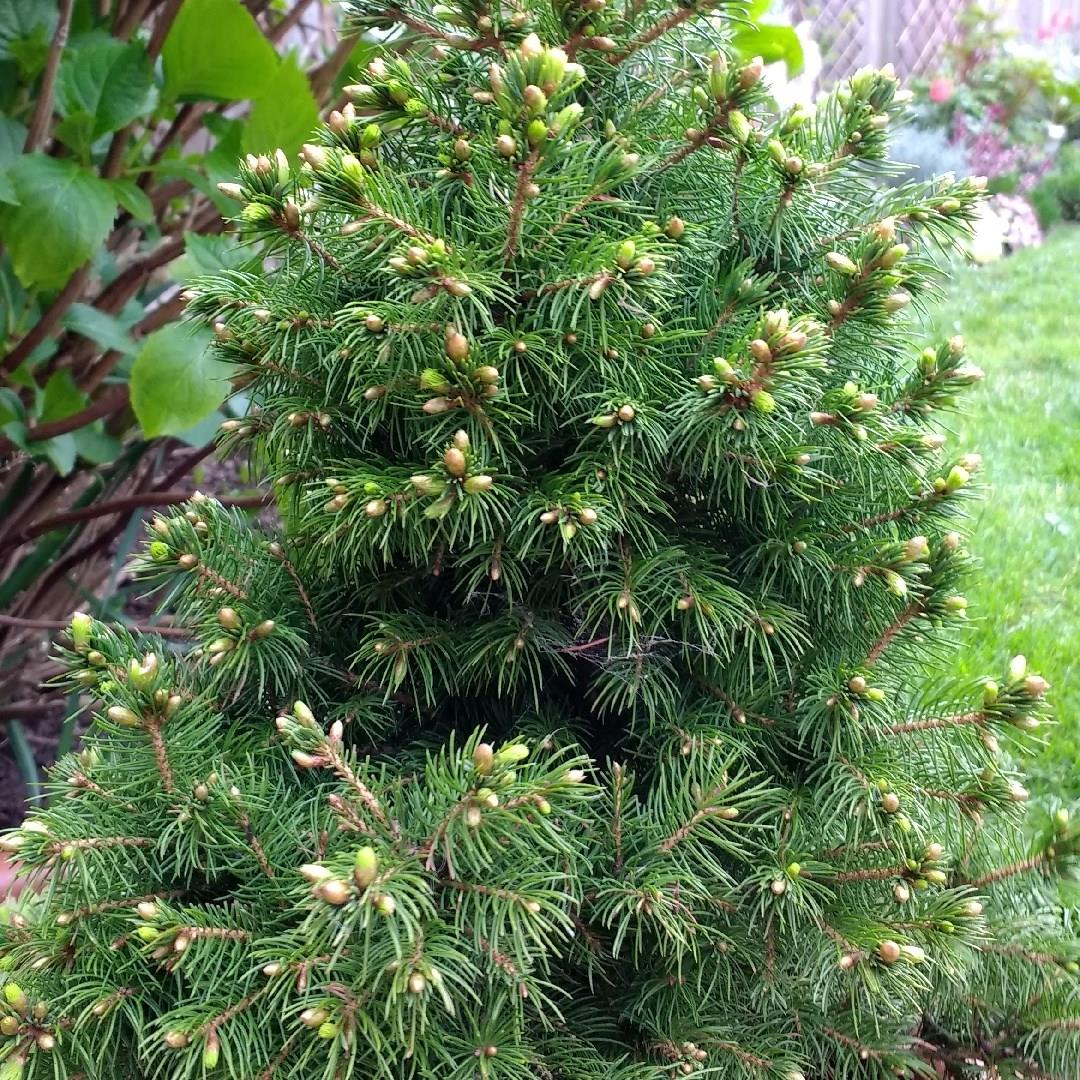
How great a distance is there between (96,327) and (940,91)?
223 inches

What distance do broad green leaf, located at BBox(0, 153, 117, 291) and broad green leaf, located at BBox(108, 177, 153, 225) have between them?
0.04 m

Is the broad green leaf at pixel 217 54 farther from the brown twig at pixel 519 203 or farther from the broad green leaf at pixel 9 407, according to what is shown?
the brown twig at pixel 519 203

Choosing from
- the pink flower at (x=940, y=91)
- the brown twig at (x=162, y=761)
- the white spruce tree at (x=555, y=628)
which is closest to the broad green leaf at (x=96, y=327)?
the white spruce tree at (x=555, y=628)

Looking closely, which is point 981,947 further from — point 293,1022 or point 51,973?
point 51,973

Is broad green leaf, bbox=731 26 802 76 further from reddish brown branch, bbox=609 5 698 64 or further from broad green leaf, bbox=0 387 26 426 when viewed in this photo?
broad green leaf, bbox=0 387 26 426

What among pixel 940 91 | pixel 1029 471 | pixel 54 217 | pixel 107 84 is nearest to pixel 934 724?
pixel 54 217

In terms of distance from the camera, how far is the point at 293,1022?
67 centimetres

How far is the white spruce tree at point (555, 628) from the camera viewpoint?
66 cm

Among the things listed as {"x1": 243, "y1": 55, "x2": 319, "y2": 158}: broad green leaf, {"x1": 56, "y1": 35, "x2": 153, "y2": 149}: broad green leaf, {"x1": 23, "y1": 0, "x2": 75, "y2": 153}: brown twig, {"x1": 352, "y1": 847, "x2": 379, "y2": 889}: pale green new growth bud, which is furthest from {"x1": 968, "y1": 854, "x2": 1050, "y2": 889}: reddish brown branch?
{"x1": 23, "y1": 0, "x2": 75, "y2": 153}: brown twig

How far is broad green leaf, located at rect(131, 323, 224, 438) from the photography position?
1210mm

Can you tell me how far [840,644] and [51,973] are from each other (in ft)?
2.26

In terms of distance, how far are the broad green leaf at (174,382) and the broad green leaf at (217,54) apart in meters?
0.39

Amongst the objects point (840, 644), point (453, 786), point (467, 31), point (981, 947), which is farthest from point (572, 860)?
point (467, 31)

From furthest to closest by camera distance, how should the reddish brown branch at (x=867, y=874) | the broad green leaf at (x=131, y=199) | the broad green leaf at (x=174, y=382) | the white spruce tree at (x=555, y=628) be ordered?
the broad green leaf at (x=131, y=199), the broad green leaf at (x=174, y=382), the reddish brown branch at (x=867, y=874), the white spruce tree at (x=555, y=628)
